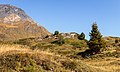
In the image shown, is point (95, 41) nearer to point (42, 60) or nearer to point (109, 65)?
point (109, 65)

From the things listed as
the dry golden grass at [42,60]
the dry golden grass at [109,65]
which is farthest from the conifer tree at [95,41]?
the dry golden grass at [42,60]

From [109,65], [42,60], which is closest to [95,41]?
[109,65]

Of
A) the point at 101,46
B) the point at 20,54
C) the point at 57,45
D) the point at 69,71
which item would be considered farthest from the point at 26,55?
the point at 57,45

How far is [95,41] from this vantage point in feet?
227

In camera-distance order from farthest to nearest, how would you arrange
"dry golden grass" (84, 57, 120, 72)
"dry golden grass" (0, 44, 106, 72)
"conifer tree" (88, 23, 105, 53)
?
"conifer tree" (88, 23, 105, 53), "dry golden grass" (84, 57, 120, 72), "dry golden grass" (0, 44, 106, 72)

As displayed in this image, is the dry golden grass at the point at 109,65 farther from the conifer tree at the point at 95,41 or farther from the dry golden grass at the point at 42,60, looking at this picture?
the conifer tree at the point at 95,41

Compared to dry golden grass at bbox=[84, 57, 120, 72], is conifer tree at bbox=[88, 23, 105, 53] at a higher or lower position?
higher

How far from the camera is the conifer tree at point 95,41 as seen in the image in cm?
6862

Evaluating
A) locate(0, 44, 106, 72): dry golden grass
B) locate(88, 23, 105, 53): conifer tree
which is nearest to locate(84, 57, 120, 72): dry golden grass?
locate(0, 44, 106, 72): dry golden grass

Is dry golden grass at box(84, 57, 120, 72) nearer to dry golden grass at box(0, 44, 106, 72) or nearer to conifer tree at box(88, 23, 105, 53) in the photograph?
dry golden grass at box(0, 44, 106, 72)

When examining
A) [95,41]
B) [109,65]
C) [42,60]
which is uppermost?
[95,41]

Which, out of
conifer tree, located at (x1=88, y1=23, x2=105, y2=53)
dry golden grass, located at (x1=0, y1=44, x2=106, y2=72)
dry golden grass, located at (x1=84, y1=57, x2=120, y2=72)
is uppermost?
conifer tree, located at (x1=88, y1=23, x2=105, y2=53)

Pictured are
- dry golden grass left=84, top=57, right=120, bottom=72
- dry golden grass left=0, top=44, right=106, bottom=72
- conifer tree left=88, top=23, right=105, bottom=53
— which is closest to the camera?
dry golden grass left=0, top=44, right=106, bottom=72

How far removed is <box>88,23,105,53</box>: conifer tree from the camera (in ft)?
225
